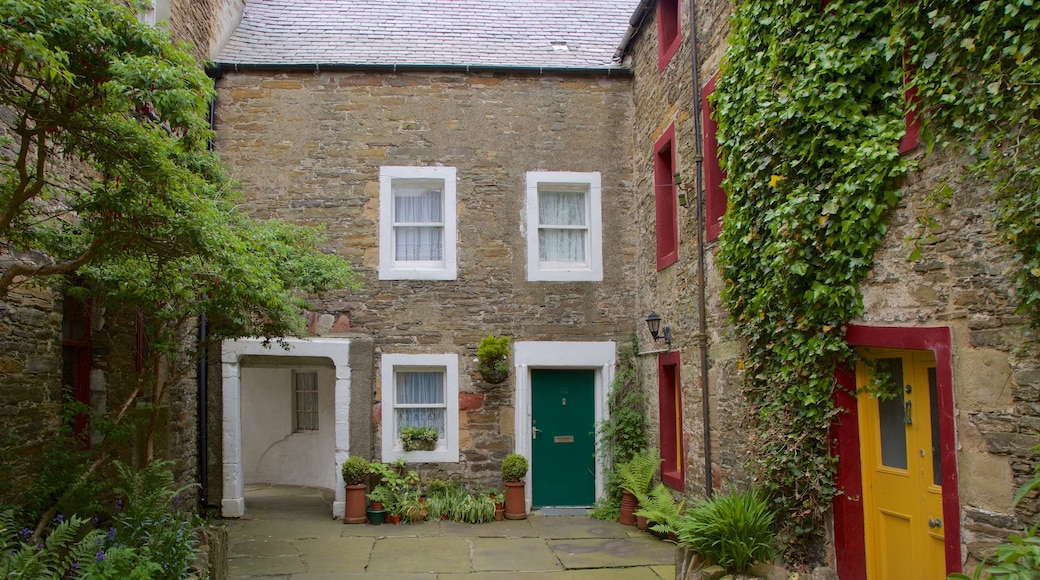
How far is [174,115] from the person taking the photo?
4.60 m

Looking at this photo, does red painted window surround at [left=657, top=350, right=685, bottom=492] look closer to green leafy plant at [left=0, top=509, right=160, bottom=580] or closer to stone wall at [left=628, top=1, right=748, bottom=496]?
stone wall at [left=628, top=1, right=748, bottom=496]

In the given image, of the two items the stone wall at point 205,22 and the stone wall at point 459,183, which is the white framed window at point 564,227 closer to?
the stone wall at point 459,183

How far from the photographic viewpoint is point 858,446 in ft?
18.7

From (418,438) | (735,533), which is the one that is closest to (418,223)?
(418,438)

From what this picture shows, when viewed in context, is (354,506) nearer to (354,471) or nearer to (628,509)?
(354,471)

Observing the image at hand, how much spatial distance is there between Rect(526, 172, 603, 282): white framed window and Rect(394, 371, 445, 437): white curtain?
196cm

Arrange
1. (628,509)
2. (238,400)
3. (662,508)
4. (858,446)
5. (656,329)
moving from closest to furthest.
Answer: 1. (858,446)
2. (662,508)
3. (656,329)
4. (628,509)
5. (238,400)

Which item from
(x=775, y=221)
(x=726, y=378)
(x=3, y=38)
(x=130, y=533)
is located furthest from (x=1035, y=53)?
(x=130, y=533)

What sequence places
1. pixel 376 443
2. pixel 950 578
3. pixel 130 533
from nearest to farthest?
1. pixel 950 578
2. pixel 130 533
3. pixel 376 443

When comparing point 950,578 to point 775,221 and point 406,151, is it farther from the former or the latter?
point 406,151

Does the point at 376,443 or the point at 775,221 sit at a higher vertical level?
the point at 775,221

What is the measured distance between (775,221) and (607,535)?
4.72 meters

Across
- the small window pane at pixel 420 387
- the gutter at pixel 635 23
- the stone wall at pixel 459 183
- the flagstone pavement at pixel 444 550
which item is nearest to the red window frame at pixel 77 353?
the flagstone pavement at pixel 444 550

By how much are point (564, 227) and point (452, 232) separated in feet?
5.07
